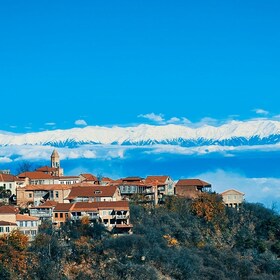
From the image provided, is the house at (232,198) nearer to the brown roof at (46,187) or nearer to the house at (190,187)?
the house at (190,187)

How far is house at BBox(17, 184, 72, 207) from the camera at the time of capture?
230ft

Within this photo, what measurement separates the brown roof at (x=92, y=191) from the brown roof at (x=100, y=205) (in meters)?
2.98

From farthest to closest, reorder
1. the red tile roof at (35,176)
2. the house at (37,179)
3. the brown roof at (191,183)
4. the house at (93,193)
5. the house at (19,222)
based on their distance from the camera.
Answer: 1. the red tile roof at (35,176)
2. the house at (37,179)
3. the brown roof at (191,183)
4. the house at (93,193)
5. the house at (19,222)

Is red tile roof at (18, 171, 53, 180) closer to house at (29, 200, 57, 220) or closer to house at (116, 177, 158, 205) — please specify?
house at (116, 177, 158, 205)

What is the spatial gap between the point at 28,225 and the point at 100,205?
685 centimetres

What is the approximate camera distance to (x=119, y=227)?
63.1 m

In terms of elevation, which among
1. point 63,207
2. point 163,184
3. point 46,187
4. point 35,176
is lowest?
point 63,207

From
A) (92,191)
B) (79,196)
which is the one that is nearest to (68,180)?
(92,191)

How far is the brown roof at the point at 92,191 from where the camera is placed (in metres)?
68.9

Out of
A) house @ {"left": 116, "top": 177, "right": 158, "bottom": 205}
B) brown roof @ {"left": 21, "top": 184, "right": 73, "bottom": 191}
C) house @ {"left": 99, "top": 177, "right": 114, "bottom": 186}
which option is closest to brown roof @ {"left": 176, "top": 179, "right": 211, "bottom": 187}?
house @ {"left": 116, "top": 177, "right": 158, "bottom": 205}

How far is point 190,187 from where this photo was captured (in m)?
75.9

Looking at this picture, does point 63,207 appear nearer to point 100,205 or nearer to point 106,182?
point 100,205

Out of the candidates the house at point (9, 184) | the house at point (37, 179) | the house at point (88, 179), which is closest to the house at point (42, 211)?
the house at point (9, 184)

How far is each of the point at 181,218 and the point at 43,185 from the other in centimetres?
1457
